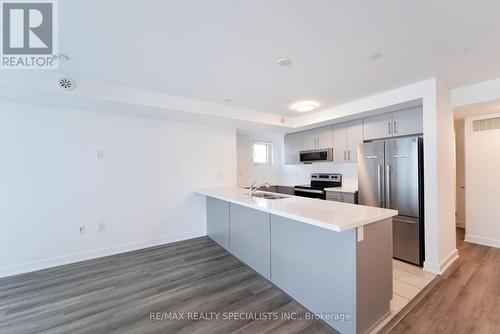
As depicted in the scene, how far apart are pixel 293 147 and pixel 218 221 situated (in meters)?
2.65

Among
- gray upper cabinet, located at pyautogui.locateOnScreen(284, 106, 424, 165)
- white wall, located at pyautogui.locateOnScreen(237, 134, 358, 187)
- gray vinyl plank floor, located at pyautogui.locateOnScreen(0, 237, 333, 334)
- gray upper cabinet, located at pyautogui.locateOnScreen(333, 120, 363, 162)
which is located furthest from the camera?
white wall, located at pyautogui.locateOnScreen(237, 134, 358, 187)

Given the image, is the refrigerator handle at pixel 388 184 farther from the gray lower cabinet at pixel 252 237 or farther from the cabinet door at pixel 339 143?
the gray lower cabinet at pixel 252 237

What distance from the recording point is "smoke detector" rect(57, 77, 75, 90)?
2.45 metres

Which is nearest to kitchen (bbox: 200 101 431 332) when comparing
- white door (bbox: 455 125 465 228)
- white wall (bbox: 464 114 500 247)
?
white wall (bbox: 464 114 500 247)

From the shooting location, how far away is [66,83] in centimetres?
247

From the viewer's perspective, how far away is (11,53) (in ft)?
6.59

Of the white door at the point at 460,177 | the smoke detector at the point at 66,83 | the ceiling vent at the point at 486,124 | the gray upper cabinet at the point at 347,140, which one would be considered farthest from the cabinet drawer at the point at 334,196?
the smoke detector at the point at 66,83

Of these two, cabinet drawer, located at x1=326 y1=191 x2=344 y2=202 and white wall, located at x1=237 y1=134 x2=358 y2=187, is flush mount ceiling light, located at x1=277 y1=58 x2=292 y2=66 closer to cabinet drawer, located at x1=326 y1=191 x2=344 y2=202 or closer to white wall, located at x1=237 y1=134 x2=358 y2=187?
cabinet drawer, located at x1=326 y1=191 x2=344 y2=202

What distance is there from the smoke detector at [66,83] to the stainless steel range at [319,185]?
4.21 m

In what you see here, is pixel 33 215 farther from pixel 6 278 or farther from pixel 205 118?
pixel 205 118

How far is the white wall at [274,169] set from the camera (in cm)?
529

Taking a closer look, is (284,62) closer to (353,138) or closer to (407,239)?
(353,138)

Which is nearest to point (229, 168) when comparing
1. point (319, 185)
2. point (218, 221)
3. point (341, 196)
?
point (218, 221)

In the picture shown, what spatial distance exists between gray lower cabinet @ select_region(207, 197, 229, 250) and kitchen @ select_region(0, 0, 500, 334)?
1.9 inches
